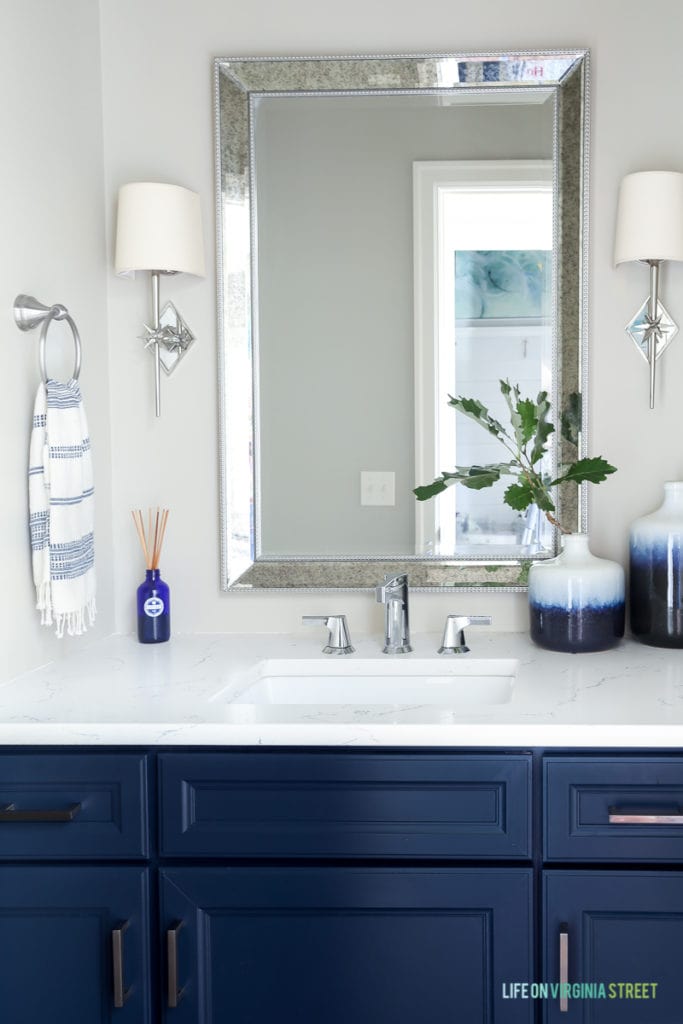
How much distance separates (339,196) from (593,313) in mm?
582

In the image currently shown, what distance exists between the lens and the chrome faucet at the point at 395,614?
1818 millimetres

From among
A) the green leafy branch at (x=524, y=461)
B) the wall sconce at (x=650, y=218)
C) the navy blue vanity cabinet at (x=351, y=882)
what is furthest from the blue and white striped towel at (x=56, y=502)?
the wall sconce at (x=650, y=218)

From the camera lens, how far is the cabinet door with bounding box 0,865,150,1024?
137 cm

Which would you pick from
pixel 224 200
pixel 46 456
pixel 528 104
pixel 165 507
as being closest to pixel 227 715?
pixel 46 456

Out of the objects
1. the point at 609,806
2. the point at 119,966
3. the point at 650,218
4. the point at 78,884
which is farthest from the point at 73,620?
the point at 650,218

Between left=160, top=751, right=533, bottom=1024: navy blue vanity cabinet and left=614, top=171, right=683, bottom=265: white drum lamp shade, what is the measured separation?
1.06 m

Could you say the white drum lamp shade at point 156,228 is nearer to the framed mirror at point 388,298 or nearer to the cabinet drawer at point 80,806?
the framed mirror at point 388,298

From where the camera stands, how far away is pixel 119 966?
4.47 feet

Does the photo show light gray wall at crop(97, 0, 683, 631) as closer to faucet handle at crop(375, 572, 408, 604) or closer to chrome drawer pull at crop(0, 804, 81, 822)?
faucet handle at crop(375, 572, 408, 604)

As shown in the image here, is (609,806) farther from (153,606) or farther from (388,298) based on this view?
(388,298)

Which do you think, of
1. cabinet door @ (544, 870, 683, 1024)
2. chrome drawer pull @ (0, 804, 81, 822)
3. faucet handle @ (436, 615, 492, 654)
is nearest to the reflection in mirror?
faucet handle @ (436, 615, 492, 654)

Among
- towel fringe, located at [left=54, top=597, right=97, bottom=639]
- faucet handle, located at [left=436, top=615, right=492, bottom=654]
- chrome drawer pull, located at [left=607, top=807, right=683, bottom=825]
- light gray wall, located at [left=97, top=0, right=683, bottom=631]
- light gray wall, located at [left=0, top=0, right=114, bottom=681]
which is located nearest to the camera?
chrome drawer pull, located at [left=607, top=807, right=683, bottom=825]

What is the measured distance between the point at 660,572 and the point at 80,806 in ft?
3.70

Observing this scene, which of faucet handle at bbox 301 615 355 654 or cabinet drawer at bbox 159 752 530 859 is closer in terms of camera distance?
cabinet drawer at bbox 159 752 530 859
